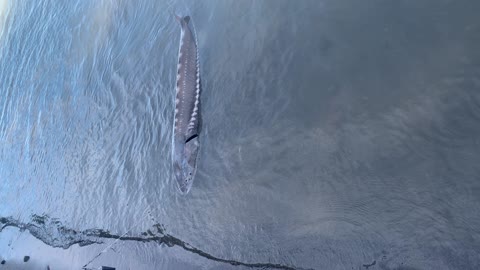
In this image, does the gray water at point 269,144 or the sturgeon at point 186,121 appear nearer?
the gray water at point 269,144

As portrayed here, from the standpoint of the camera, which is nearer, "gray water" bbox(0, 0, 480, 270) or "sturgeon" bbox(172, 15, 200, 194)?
"gray water" bbox(0, 0, 480, 270)

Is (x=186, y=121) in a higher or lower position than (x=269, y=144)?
higher

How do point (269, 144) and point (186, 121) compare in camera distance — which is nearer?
point (269, 144)

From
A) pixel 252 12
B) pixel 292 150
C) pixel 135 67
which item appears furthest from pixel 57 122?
pixel 292 150

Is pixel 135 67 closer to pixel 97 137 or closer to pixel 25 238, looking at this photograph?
pixel 97 137
